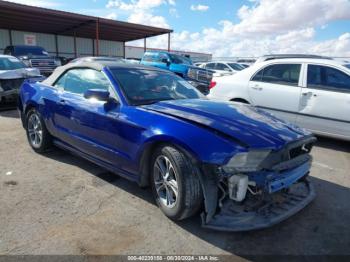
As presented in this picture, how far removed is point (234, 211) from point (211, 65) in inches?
608

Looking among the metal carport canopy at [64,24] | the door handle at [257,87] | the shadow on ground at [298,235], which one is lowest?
the shadow on ground at [298,235]

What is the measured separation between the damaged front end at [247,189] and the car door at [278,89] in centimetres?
345

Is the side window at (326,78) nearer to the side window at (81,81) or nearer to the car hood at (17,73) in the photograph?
the side window at (81,81)

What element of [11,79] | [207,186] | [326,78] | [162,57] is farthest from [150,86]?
[162,57]

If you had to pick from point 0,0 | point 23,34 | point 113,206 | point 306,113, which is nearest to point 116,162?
point 113,206

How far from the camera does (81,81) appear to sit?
14.3 ft

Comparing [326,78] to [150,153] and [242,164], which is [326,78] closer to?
[242,164]

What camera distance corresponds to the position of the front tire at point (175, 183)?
9.43ft

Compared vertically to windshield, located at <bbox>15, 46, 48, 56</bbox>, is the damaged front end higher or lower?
lower

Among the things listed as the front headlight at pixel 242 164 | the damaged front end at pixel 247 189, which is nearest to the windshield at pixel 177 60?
the damaged front end at pixel 247 189

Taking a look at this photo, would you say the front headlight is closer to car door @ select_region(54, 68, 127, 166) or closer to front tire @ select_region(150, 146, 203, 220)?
front tire @ select_region(150, 146, 203, 220)

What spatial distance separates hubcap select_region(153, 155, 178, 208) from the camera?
121 inches

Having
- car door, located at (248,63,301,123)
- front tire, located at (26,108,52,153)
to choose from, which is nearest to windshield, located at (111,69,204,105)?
front tire, located at (26,108,52,153)

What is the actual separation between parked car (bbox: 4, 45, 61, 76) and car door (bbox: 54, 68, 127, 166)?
11.2 meters
